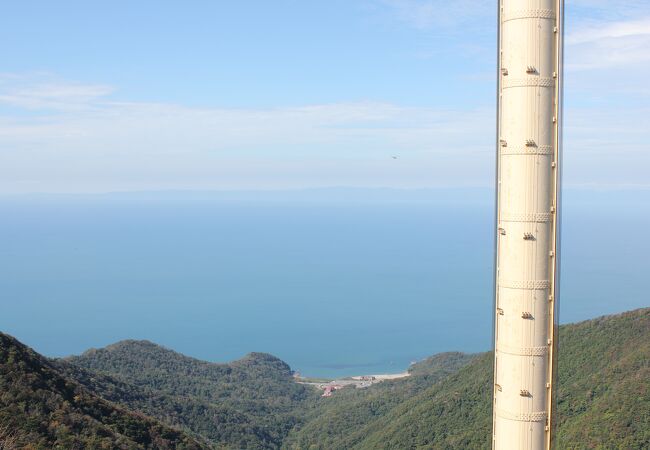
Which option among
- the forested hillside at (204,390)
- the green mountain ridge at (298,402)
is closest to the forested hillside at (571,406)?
the green mountain ridge at (298,402)

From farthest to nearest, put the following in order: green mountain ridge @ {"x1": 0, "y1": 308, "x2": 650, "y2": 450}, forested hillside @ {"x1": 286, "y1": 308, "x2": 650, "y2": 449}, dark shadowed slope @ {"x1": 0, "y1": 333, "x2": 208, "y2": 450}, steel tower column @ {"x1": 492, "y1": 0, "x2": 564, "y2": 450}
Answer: forested hillside @ {"x1": 286, "y1": 308, "x2": 650, "y2": 449}, green mountain ridge @ {"x1": 0, "y1": 308, "x2": 650, "y2": 450}, dark shadowed slope @ {"x1": 0, "y1": 333, "x2": 208, "y2": 450}, steel tower column @ {"x1": 492, "y1": 0, "x2": 564, "y2": 450}

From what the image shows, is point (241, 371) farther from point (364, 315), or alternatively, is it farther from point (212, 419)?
point (364, 315)

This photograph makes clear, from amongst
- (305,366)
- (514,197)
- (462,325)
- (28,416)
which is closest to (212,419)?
Result: (28,416)

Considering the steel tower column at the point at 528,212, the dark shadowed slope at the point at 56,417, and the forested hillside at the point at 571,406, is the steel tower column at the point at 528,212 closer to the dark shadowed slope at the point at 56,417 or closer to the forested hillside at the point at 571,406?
the dark shadowed slope at the point at 56,417

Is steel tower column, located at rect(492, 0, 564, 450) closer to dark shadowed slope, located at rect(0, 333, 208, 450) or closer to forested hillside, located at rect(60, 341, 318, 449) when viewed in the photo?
dark shadowed slope, located at rect(0, 333, 208, 450)

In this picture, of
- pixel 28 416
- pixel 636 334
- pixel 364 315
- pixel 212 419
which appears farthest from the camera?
pixel 364 315

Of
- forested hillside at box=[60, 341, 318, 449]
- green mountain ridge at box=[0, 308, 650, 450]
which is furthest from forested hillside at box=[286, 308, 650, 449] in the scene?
forested hillside at box=[60, 341, 318, 449]
